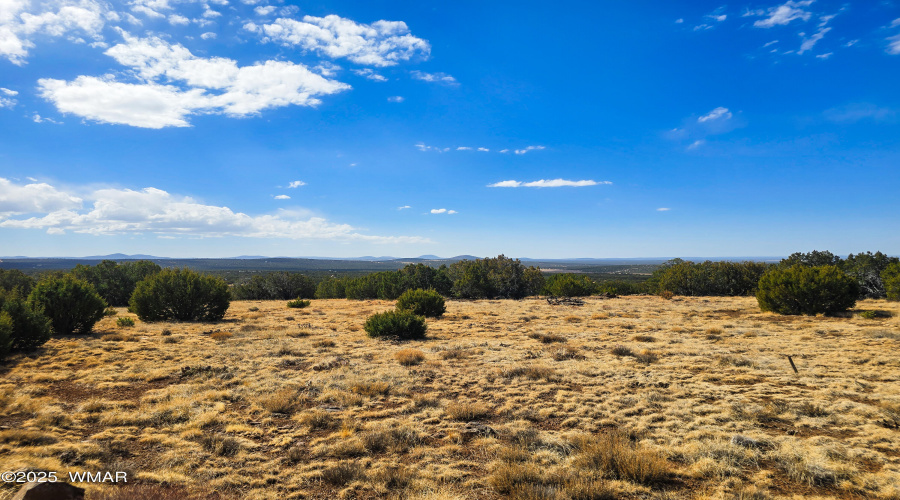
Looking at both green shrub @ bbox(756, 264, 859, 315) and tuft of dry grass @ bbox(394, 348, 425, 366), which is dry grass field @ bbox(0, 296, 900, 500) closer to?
tuft of dry grass @ bbox(394, 348, 425, 366)

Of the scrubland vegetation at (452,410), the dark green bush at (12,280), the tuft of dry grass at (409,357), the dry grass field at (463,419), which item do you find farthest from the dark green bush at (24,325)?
the dark green bush at (12,280)

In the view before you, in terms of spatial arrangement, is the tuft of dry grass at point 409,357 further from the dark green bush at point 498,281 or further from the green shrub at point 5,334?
the dark green bush at point 498,281

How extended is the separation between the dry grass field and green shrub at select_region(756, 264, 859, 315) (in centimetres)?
754

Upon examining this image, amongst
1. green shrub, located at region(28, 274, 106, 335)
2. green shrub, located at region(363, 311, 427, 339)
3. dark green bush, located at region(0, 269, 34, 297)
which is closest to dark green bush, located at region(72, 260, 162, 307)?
dark green bush, located at region(0, 269, 34, 297)

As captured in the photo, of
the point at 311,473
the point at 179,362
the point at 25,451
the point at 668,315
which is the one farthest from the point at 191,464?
the point at 668,315

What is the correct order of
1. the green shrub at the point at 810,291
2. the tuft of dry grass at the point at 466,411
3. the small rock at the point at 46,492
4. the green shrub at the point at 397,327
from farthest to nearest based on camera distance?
1. the green shrub at the point at 810,291
2. the green shrub at the point at 397,327
3. the tuft of dry grass at the point at 466,411
4. the small rock at the point at 46,492

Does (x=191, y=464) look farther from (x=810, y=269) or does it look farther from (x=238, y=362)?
(x=810, y=269)

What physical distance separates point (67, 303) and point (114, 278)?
1192 inches

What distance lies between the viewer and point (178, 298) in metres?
22.0

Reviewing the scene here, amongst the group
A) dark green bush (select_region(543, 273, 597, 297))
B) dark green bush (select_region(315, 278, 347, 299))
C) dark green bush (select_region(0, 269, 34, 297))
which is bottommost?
dark green bush (select_region(315, 278, 347, 299))

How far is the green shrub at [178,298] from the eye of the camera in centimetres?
2145

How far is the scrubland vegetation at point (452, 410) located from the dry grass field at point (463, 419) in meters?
0.05

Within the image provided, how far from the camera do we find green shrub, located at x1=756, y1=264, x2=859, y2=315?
2120cm

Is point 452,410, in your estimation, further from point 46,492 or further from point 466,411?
point 46,492
